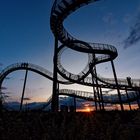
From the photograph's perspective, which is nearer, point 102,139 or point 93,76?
point 102,139

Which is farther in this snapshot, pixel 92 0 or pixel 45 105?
pixel 45 105

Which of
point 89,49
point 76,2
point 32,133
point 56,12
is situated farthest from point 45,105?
point 32,133

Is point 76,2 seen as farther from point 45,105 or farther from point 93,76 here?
point 45,105

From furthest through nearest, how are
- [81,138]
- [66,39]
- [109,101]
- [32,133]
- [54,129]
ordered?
[109,101]
[66,39]
[32,133]
[54,129]
[81,138]

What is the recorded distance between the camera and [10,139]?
248cm

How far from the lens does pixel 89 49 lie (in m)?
19.9

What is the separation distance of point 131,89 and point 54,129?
75.2ft

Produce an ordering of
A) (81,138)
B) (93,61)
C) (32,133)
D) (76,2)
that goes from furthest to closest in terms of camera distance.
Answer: (93,61) → (76,2) → (32,133) → (81,138)

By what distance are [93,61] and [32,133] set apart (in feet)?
67.5

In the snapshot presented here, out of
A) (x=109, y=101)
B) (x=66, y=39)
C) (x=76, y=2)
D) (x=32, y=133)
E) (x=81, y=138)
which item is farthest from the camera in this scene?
(x=109, y=101)

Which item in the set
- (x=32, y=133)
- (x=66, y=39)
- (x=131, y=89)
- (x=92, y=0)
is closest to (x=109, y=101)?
(x=131, y=89)

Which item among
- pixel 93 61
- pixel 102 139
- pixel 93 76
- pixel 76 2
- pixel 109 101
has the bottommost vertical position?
pixel 102 139

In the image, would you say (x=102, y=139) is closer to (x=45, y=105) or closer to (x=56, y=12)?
(x=56, y=12)

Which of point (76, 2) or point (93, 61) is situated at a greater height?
point (76, 2)
